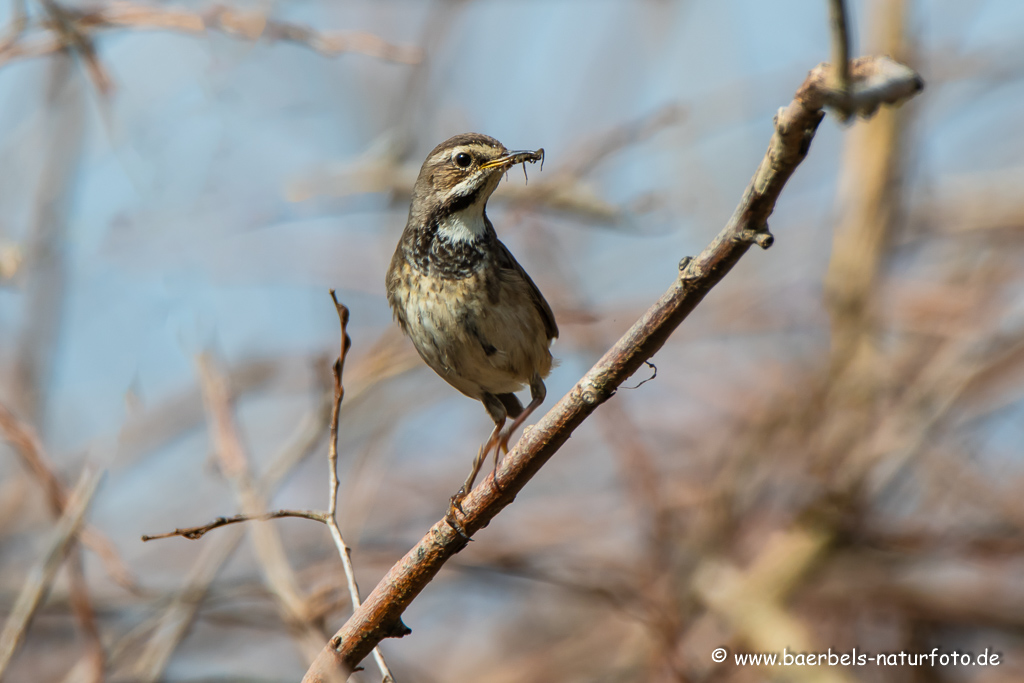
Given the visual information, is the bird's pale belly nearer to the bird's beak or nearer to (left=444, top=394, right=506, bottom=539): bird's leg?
(left=444, top=394, right=506, bottom=539): bird's leg

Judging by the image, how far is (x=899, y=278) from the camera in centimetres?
773

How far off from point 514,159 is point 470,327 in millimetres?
791

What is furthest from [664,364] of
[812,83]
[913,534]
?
[812,83]

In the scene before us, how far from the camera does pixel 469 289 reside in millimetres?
3975

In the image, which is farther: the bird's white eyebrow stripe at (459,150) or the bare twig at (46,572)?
the bird's white eyebrow stripe at (459,150)

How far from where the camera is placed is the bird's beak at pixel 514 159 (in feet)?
12.8

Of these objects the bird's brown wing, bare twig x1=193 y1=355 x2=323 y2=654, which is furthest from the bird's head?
bare twig x1=193 y1=355 x2=323 y2=654

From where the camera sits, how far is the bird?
3.97m

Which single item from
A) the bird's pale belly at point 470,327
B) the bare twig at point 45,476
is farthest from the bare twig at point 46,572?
the bird's pale belly at point 470,327

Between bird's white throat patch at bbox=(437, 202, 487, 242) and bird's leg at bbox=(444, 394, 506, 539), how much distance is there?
0.84 m

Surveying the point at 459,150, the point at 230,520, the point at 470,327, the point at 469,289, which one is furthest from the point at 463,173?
the point at 230,520

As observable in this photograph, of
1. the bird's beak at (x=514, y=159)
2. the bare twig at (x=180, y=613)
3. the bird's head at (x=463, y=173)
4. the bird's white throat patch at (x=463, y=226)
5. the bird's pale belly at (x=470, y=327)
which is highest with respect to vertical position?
the bird's beak at (x=514, y=159)

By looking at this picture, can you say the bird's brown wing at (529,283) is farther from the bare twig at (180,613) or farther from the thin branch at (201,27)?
the bare twig at (180,613)

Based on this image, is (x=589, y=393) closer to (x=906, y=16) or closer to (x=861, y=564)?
(x=861, y=564)
